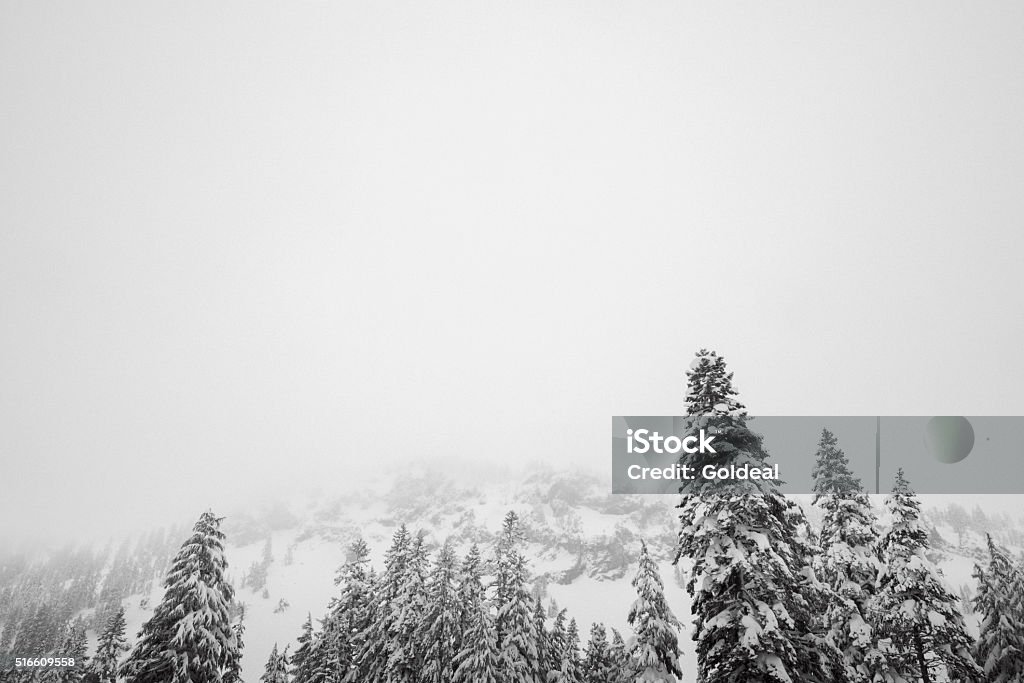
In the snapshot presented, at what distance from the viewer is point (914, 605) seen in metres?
19.7

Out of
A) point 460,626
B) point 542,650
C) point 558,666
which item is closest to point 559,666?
point 558,666

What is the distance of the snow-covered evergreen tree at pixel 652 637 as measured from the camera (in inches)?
923

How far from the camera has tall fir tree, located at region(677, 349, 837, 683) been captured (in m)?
12.4

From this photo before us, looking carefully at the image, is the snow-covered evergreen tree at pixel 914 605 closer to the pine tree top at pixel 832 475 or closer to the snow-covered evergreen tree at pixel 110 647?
the pine tree top at pixel 832 475

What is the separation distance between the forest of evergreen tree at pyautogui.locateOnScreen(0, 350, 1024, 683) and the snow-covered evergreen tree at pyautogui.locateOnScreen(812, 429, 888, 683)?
0.19ft

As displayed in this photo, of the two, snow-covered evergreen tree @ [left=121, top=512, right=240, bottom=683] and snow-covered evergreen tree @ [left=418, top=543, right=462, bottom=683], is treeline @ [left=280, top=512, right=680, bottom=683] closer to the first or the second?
snow-covered evergreen tree @ [left=418, top=543, right=462, bottom=683]

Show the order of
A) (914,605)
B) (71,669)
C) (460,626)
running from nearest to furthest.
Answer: (914,605)
(460,626)
(71,669)

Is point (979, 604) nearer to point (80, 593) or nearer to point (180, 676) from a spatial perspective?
point (180, 676)

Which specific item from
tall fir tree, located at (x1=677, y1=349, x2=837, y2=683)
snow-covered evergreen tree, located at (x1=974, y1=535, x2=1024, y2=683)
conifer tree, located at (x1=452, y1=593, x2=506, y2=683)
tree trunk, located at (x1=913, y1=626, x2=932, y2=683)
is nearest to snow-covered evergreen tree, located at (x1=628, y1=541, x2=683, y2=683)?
conifer tree, located at (x1=452, y1=593, x2=506, y2=683)

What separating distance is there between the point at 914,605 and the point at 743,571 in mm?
12583

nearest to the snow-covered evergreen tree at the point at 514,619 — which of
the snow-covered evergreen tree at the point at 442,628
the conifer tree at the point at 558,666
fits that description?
the conifer tree at the point at 558,666

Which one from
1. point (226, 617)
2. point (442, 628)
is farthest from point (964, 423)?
point (226, 617)

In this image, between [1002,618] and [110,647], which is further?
[110,647]

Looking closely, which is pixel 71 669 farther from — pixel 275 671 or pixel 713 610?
pixel 713 610
